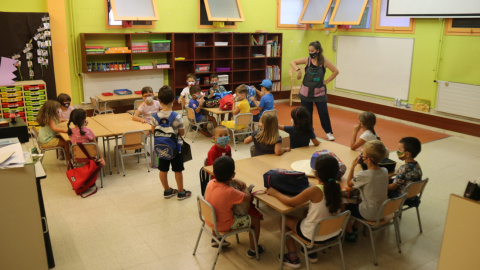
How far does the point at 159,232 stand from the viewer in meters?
4.19

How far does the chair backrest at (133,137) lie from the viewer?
546 cm

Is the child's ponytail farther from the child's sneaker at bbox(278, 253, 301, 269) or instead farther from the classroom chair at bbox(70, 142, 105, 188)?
the classroom chair at bbox(70, 142, 105, 188)

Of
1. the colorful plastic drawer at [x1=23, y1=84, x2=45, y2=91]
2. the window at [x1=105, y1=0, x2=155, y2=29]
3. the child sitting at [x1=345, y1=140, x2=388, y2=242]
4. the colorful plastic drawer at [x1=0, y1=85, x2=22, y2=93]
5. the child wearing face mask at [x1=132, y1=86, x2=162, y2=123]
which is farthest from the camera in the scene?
the window at [x1=105, y1=0, x2=155, y2=29]

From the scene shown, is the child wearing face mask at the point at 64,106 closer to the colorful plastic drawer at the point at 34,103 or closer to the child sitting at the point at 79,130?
the child sitting at the point at 79,130

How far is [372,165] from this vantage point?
3471mm

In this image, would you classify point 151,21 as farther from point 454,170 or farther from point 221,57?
point 454,170

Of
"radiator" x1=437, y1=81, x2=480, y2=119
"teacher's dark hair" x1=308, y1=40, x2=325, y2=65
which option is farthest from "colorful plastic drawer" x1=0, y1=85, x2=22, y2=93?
"radiator" x1=437, y1=81, x2=480, y2=119

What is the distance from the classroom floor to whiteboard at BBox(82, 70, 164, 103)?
3035 millimetres

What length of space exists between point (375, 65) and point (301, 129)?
5.41 metres

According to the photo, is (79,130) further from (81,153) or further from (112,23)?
(112,23)

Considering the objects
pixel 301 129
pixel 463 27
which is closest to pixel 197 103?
pixel 301 129

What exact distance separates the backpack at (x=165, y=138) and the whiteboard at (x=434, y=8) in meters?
5.80

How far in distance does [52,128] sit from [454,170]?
564cm

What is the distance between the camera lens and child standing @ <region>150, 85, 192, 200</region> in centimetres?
461
